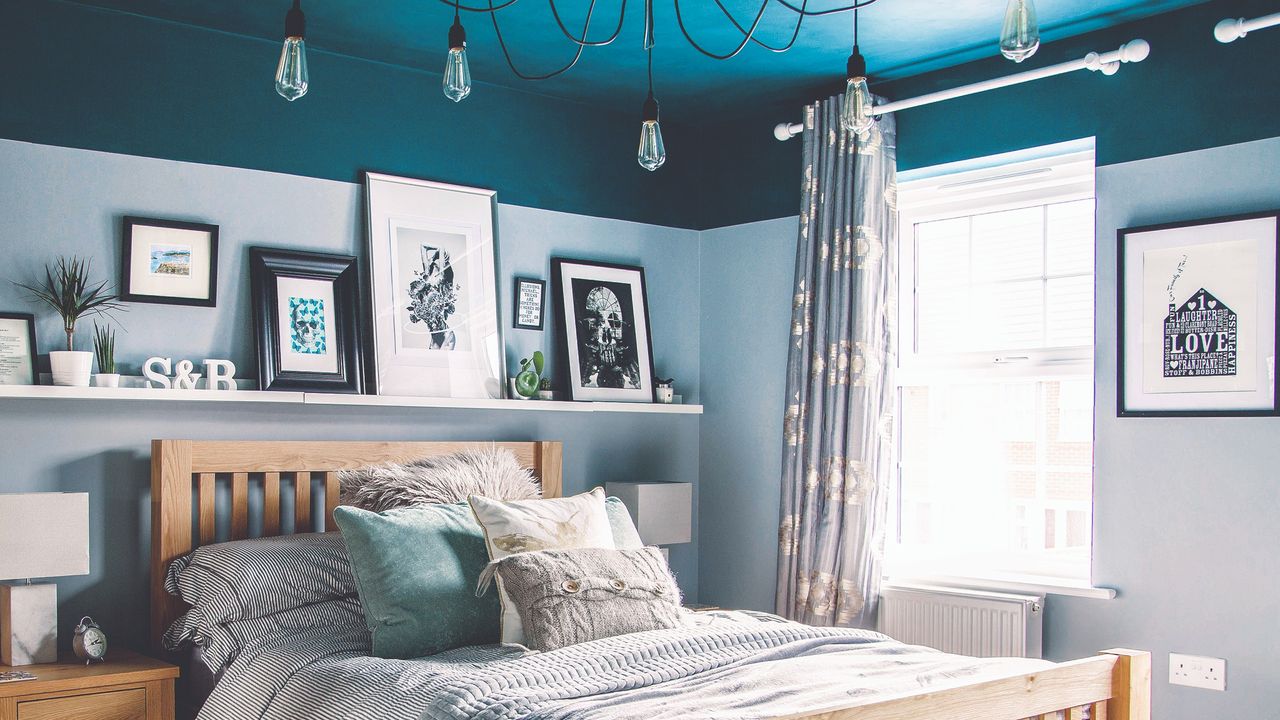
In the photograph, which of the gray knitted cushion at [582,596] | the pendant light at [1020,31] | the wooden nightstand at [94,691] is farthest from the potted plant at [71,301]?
the pendant light at [1020,31]

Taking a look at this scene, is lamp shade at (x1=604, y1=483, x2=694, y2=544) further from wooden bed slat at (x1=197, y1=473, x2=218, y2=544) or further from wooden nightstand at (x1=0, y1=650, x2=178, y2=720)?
wooden nightstand at (x1=0, y1=650, x2=178, y2=720)

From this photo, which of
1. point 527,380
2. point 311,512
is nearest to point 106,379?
point 311,512

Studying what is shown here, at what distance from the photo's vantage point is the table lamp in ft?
10.00

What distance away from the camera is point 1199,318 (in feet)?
11.4

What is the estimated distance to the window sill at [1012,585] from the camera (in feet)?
12.0

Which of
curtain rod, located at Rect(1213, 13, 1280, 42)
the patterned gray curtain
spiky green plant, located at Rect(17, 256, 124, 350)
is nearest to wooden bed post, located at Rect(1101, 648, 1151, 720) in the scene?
the patterned gray curtain

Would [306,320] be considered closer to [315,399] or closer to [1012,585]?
[315,399]

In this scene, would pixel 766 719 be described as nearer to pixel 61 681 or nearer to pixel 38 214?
pixel 61 681

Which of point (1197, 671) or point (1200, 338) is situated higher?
point (1200, 338)

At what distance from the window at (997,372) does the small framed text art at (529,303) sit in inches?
54.1

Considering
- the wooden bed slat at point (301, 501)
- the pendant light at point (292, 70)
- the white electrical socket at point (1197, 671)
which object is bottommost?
the white electrical socket at point (1197, 671)

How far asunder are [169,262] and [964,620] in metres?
2.83

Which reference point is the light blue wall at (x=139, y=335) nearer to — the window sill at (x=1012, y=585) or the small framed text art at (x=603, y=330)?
the small framed text art at (x=603, y=330)

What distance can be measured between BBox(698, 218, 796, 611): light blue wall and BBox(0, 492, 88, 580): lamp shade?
2495 millimetres
